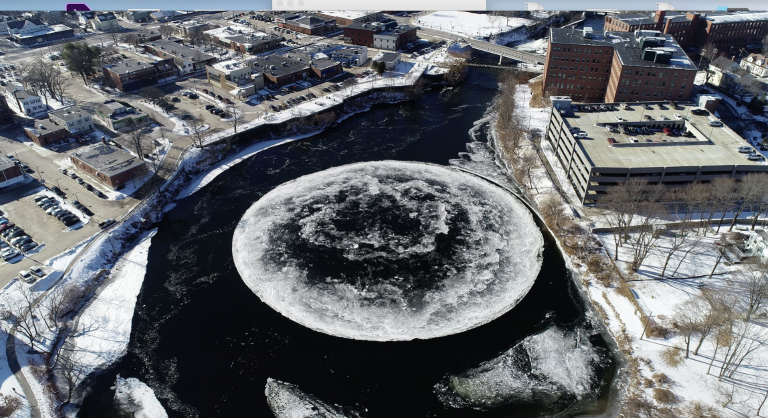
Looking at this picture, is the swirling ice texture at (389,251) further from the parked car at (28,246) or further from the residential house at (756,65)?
the residential house at (756,65)

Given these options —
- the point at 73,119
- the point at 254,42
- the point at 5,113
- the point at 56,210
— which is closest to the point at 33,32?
the point at 254,42

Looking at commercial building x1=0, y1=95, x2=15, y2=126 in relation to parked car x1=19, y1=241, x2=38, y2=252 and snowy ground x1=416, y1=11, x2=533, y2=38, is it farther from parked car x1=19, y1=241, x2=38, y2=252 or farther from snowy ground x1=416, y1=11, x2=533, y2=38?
snowy ground x1=416, y1=11, x2=533, y2=38

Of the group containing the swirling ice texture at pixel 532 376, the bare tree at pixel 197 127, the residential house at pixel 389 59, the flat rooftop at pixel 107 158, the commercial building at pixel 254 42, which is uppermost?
the commercial building at pixel 254 42

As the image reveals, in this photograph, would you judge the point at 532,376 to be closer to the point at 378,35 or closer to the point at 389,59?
the point at 389,59

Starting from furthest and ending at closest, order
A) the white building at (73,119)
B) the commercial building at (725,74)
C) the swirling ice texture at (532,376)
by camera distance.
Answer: the commercial building at (725,74)
the white building at (73,119)
the swirling ice texture at (532,376)

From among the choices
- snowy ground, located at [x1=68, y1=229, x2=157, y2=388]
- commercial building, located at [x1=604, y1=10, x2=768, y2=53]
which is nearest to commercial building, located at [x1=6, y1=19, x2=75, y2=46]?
snowy ground, located at [x1=68, y1=229, x2=157, y2=388]

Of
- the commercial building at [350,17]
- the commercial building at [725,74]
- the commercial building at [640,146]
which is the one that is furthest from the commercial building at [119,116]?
→ the commercial building at [725,74]

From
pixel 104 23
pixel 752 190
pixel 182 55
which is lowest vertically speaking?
A: pixel 752 190

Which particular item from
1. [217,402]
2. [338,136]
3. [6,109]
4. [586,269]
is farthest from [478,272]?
[6,109]
